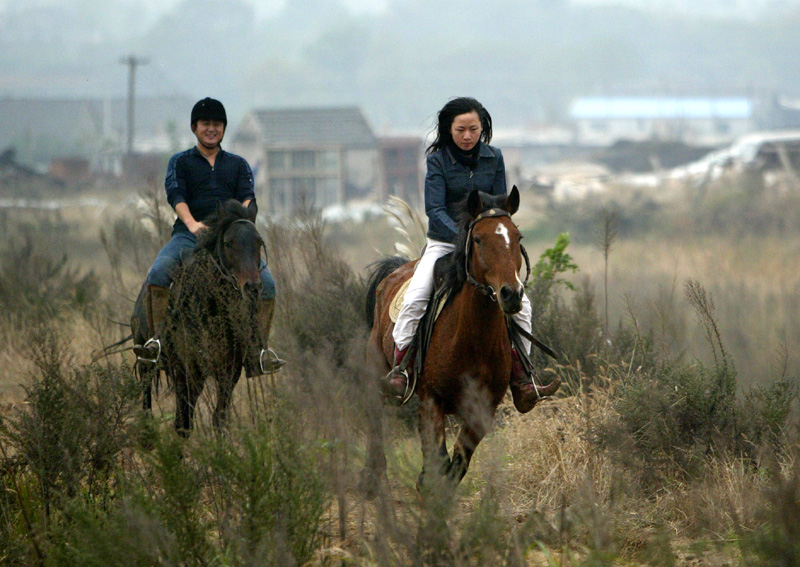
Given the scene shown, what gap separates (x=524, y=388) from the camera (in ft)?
20.5

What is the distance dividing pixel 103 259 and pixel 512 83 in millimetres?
138084

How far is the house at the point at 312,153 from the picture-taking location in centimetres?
5109

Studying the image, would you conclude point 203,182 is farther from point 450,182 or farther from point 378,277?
point 450,182

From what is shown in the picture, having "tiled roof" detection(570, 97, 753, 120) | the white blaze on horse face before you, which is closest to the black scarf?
the white blaze on horse face

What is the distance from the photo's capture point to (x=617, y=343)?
28.6 feet

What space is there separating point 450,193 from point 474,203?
79 cm

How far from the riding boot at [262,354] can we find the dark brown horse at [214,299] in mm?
90

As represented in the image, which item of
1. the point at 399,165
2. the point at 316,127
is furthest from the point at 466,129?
the point at 316,127

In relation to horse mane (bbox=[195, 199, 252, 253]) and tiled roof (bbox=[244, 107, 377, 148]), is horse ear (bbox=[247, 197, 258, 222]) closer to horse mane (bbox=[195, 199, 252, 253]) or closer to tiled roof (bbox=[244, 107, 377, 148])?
horse mane (bbox=[195, 199, 252, 253])

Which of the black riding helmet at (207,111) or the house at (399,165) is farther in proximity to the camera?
the house at (399,165)

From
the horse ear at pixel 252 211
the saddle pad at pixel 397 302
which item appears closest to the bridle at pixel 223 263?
the horse ear at pixel 252 211

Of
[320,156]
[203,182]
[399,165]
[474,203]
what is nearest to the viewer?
[474,203]

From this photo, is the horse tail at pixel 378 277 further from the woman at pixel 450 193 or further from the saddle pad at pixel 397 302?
the woman at pixel 450 193

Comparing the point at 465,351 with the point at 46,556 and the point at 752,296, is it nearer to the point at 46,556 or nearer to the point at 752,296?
the point at 46,556
